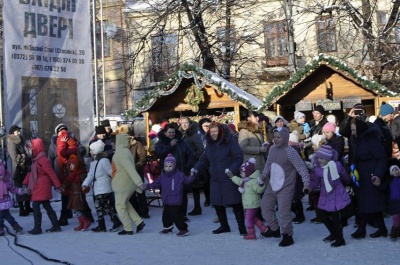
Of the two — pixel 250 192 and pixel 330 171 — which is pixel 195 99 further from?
pixel 330 171

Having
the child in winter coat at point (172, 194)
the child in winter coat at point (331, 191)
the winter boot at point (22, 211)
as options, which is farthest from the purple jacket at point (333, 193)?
the winter boot at point (22, 211)

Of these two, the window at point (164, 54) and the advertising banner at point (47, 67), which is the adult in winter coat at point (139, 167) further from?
the window at point (164, 54)

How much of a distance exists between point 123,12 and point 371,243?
25.9m

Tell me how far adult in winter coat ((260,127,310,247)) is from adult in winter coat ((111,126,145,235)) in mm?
2191

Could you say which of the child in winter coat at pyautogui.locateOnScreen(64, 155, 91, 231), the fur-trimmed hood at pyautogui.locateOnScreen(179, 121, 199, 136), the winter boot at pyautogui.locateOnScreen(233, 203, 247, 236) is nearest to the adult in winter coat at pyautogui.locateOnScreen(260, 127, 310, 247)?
the winter boot at pyautogui.locateOnScreen(233, 203, 247, 236)

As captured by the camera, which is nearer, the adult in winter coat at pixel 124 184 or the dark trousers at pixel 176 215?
the dark trousers at pixel 176 215

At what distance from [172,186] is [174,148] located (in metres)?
1.99

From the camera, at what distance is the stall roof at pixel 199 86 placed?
1573cm

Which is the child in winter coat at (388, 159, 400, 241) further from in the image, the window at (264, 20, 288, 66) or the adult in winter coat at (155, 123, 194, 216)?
the window at (264, 20, 288, 66)

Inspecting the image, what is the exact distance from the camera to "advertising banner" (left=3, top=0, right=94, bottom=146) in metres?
14.0

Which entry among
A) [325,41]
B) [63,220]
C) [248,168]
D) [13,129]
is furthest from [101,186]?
[325,41]

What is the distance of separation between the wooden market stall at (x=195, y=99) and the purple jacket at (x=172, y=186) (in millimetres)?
5930

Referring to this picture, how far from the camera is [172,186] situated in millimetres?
9992

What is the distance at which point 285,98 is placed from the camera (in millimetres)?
16719
